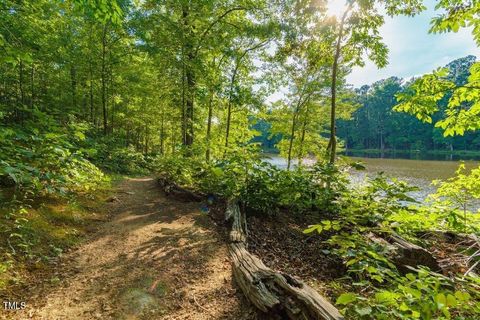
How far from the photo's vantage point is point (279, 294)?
9.69ft

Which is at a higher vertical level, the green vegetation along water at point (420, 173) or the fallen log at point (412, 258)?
the fallen log at point (412, 258)

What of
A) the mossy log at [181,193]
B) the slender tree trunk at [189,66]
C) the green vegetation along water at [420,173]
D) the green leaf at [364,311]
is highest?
the slender tree trunk at [189,66]

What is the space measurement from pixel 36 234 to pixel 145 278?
204cm

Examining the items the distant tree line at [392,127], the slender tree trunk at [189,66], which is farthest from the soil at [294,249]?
the distant tree line at [392,127]

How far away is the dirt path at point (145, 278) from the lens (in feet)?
9.89

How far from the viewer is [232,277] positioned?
382cm

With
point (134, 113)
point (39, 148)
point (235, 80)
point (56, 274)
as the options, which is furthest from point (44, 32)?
point (56, 274)

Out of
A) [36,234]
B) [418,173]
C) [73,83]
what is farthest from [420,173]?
[36,234]

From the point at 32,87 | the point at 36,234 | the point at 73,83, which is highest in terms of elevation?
the point at 73,83

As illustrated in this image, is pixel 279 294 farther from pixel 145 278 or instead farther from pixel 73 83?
pixel 73 83

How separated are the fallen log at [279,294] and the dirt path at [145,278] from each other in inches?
8.5

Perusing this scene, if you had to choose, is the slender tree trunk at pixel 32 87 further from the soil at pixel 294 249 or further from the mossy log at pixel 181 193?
the soil at pixel 294 249

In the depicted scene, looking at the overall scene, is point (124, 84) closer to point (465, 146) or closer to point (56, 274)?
point (56, 274)

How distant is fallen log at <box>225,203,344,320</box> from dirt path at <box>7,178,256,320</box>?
0.22 metres
